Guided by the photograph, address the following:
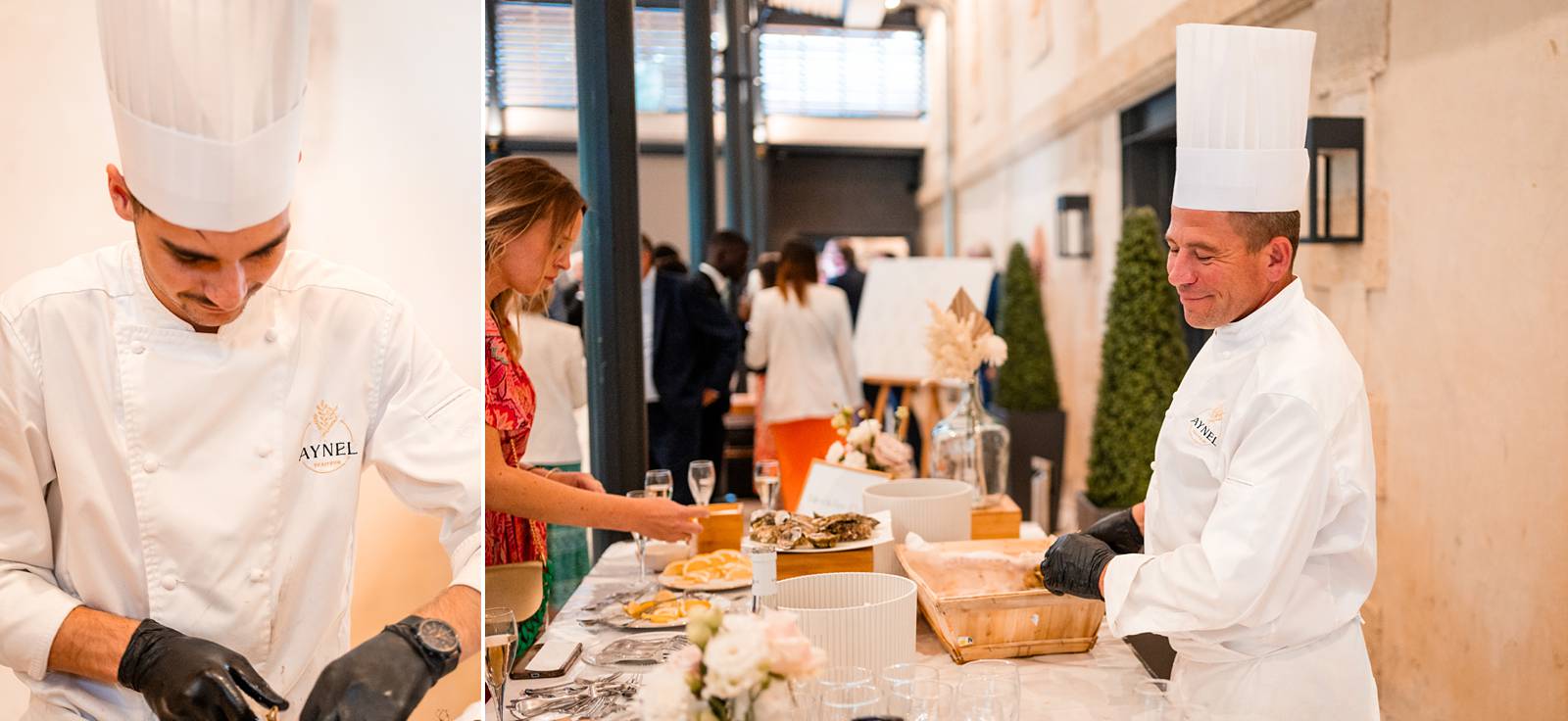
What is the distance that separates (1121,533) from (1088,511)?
2825mm

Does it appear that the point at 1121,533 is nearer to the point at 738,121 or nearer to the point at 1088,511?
the point at 1088,511

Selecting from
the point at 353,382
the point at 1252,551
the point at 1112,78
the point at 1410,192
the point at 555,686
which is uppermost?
the point at 1112,78

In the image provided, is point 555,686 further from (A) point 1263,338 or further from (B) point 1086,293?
(B) point 1086,293

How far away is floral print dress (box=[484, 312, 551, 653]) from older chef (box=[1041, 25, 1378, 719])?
0.92m

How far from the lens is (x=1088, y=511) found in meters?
4.69

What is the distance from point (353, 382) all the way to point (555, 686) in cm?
78

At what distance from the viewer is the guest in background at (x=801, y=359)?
563 centimetres

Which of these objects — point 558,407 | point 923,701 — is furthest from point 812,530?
point 558,407

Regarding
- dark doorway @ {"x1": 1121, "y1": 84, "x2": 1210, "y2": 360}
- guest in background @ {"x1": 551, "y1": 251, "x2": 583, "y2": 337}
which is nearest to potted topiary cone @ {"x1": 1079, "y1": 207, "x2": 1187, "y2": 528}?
dark doorway @ {"x1": 1121, "y1": 84, "x2": 1210, "y2": 360}

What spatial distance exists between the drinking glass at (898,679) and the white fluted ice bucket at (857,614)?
15 cm

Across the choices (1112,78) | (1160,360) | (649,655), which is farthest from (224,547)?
(1112,78)

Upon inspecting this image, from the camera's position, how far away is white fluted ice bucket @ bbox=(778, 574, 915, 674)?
1.49 m

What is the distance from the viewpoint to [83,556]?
3.15 feet

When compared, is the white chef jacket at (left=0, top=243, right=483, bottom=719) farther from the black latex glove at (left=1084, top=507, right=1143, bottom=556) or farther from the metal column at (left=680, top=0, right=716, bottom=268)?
the metal column at (left=680, top=0, right=716, bottom=268)
